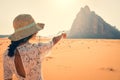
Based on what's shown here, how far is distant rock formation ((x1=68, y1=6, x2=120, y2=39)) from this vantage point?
10650 centimetres

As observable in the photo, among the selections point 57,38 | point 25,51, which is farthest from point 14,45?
point 57,38

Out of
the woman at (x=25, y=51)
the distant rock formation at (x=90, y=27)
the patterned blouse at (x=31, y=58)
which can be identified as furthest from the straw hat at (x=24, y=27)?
the distant rock formation at (x=90, y=27)

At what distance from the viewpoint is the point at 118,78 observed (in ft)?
29.7

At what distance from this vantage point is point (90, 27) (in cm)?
11244

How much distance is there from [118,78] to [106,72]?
40.4 inches

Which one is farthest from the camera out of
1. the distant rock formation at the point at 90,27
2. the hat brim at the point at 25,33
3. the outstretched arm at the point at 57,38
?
the distant rock formation at the point at 90,27

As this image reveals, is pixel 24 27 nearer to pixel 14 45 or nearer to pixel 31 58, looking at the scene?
pixel 14 45

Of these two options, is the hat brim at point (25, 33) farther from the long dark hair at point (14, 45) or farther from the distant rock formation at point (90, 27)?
the distant rock formation at point (90, 27)

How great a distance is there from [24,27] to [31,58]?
0.33 metres

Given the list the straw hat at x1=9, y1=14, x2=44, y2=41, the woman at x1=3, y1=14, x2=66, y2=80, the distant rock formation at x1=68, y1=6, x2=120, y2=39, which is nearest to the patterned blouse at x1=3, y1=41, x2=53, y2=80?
the woman at x1=3, y1=14, x2=66, y2=80

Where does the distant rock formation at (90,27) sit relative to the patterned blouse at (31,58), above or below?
below

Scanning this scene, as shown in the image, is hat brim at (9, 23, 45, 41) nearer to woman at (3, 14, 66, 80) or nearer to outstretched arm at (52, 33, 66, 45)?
woman at (3, 14, 66, 80)

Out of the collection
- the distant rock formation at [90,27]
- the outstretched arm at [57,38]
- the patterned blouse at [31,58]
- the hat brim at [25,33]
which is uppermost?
the hat brim at [25,33]

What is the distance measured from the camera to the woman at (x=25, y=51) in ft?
8.55
